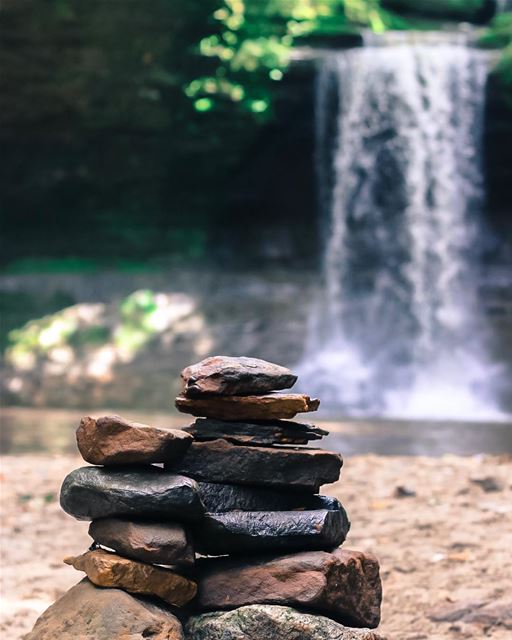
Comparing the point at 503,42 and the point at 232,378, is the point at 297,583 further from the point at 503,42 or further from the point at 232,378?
the point at 503,42

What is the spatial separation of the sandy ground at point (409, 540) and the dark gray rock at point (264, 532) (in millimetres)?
996

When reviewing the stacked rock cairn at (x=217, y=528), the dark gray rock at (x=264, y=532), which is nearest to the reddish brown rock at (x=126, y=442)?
the stacked rock cairn at (x=217, y=528)

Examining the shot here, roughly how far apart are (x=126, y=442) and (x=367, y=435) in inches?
257

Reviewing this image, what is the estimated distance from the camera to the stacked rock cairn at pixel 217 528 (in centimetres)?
322

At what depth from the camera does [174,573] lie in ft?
10.9

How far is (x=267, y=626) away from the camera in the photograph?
10.6 ft

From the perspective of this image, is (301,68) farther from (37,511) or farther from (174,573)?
(174,573)

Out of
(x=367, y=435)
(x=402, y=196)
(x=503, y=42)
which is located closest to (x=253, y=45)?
(x=402, y=196)

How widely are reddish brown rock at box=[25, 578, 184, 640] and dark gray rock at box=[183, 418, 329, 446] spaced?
0.60 m

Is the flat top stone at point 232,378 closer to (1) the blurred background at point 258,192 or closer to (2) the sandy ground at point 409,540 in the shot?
(2) the sandy ground at point 409,540

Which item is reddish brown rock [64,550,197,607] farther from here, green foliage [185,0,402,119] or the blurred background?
green foliage [185,0,402,119]

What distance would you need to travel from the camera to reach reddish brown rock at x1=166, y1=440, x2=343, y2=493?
3393 millimetres

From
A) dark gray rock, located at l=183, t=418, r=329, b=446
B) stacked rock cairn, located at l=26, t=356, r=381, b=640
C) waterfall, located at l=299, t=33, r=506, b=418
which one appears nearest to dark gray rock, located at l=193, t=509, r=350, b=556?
stacked rock cairn, located at l=26, t=356, r=381, b=640

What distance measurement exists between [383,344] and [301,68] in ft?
14.7
